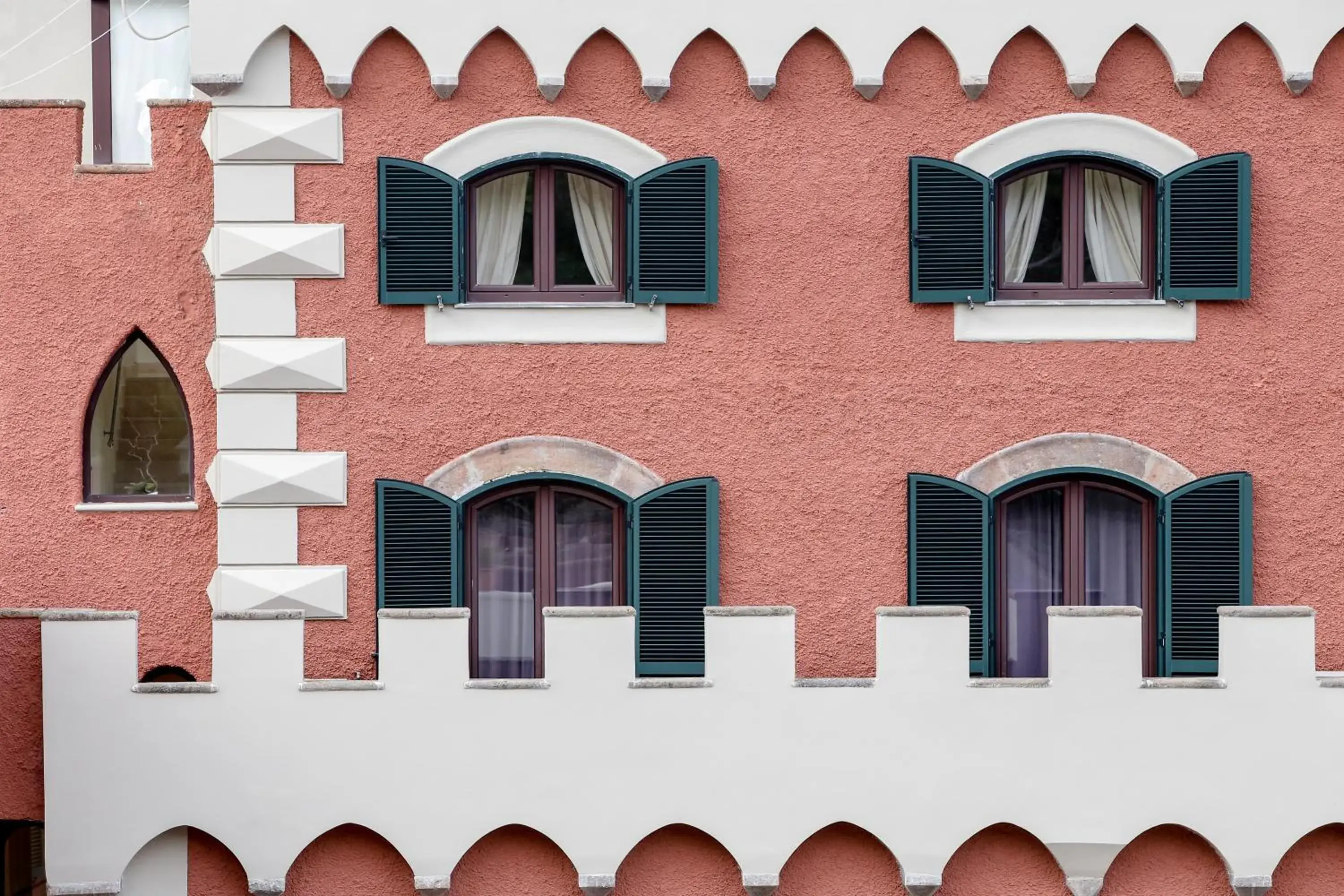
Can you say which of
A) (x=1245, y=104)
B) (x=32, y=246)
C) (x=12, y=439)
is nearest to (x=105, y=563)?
(x=12, y=439)

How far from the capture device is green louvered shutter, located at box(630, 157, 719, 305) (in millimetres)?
9164

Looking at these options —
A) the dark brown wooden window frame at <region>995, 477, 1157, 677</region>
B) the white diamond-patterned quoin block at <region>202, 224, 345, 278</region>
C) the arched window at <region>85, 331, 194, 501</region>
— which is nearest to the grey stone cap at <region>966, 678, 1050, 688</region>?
the dark brown wooden window frame at <region>995, 477, 1157, 677</region>

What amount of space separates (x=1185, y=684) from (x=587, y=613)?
3300 mm

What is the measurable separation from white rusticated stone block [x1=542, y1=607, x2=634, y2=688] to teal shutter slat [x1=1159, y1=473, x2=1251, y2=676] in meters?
3.43

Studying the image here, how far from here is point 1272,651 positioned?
26.9ft

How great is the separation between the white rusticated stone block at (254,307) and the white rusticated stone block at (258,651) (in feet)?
6.14

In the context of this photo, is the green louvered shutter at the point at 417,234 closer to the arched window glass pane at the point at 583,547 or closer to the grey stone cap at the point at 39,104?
the arched window glass pane at the point at 583,547

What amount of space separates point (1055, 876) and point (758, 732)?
1.97 metres

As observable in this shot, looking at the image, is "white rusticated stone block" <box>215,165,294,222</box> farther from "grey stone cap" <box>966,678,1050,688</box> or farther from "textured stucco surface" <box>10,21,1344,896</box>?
"grey stone cap" <box>966,678,1050,688</box>

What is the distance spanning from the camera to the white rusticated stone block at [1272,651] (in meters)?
8.21

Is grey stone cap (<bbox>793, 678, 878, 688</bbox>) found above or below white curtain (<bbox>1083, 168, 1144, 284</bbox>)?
below

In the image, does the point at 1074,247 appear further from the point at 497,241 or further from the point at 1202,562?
the point at 497,241

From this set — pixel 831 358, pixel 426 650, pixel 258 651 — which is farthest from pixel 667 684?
pixel 831 358

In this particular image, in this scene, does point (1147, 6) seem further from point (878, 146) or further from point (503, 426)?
point (503, 426)
